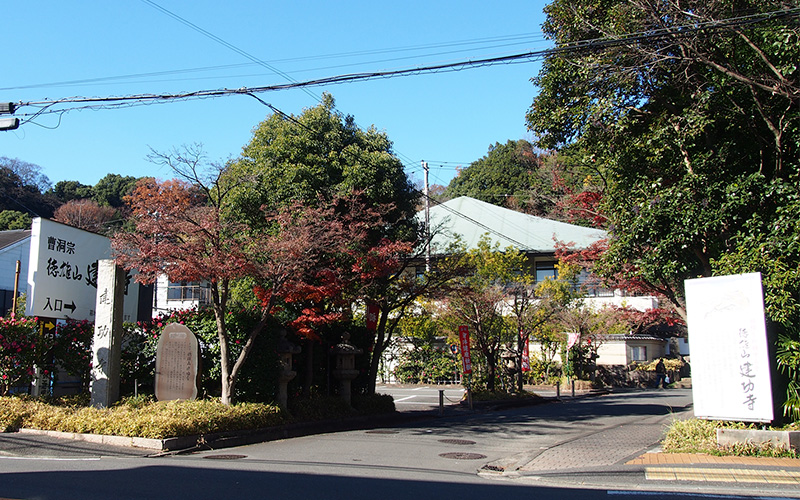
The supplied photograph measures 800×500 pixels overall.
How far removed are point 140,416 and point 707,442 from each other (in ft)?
34.1

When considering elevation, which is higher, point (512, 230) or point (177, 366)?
point (512, 230)

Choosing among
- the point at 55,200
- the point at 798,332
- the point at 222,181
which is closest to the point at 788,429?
the point at 798,332

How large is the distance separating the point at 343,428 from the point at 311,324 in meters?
2.84

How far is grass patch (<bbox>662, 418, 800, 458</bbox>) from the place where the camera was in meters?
9.93

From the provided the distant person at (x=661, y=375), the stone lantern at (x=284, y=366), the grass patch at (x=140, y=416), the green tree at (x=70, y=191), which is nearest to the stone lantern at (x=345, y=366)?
the stone lantern at (x=284, y=366)

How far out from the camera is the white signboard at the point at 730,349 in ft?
33.0

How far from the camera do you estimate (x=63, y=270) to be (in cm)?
1442

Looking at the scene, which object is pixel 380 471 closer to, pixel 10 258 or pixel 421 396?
pixel 421 396

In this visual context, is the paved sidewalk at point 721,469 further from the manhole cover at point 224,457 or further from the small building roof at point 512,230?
the small building roof at point 512,230

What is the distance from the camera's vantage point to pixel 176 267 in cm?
1290

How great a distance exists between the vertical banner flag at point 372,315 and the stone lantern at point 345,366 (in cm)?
109

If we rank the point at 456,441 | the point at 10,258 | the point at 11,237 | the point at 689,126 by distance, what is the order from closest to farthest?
the point at 689,126 < the point at 456,441 < the point at 10,258 < the point at 11,237

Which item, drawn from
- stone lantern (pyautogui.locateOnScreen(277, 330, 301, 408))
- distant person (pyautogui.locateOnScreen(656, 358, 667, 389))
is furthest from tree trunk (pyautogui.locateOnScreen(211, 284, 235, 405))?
distant person (pyautogui.locateOnScreen(656, 358, 667, 389))

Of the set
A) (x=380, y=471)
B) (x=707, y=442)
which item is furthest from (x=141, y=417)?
(x=707, y=442)
